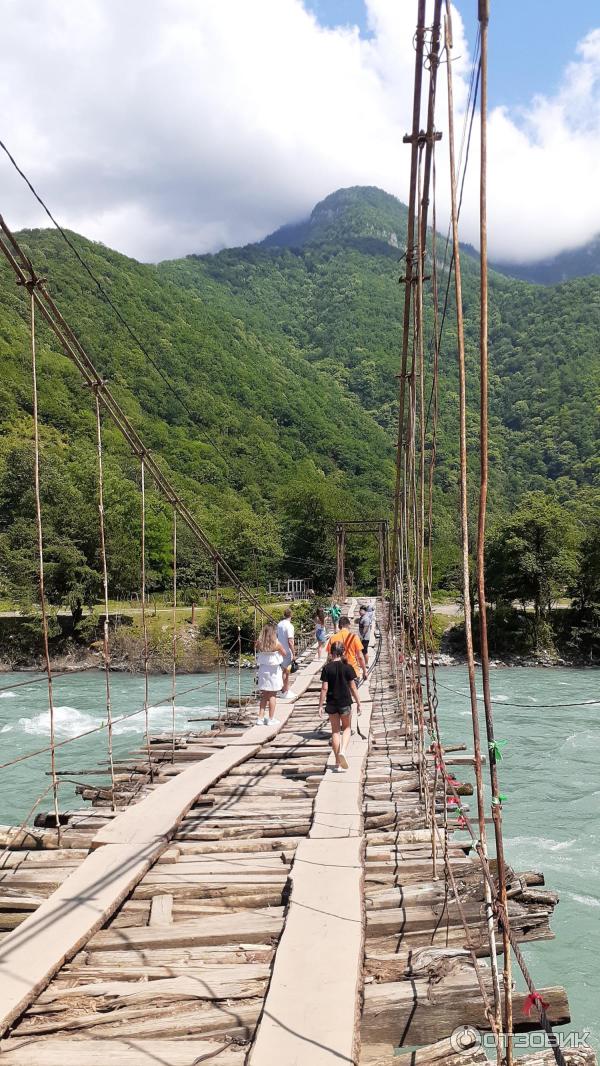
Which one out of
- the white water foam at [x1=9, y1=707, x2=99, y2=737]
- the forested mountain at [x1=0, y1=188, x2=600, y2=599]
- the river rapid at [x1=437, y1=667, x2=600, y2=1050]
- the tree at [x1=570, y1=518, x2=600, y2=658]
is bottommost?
the white water foam at [x1=9, y1=707, x2=99, y2=737]

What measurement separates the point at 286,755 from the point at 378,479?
78003 mm

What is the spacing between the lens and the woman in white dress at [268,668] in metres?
8.47

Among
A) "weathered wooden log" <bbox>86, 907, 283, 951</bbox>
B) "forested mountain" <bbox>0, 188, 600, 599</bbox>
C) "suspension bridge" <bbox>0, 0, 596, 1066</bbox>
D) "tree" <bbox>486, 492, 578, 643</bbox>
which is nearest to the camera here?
"suspension bridge" <bbox>0, 0, 596, 1066</bbox>

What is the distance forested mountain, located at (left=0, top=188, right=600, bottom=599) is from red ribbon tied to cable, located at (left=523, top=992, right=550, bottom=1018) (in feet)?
122

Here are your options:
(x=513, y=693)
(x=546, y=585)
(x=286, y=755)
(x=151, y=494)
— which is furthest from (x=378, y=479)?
(x=286, y=755)

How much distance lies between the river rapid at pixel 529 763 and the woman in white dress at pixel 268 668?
1.86 metres

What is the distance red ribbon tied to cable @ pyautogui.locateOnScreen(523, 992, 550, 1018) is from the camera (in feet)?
9.64

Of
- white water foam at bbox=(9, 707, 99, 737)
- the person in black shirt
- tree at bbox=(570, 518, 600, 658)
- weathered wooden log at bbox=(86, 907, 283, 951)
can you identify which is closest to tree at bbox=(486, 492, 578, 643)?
tree at bbox=(570, 518, 600, 658)

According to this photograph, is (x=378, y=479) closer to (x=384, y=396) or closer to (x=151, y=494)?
(x=384, y=396)

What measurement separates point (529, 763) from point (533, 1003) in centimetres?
1364

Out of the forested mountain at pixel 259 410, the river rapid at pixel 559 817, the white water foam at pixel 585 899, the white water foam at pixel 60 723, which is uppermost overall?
the forested mountain at pixel 259 410

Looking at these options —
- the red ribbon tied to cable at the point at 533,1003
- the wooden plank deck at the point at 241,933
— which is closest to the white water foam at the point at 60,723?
the wooden plank deck at the point at 241,933

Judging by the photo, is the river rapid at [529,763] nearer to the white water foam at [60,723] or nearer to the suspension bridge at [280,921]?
the white water foam at [60,723]

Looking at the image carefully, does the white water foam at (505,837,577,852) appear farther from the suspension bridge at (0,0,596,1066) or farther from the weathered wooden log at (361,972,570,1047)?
the weathered wooden log at (361,972,570,1047)
